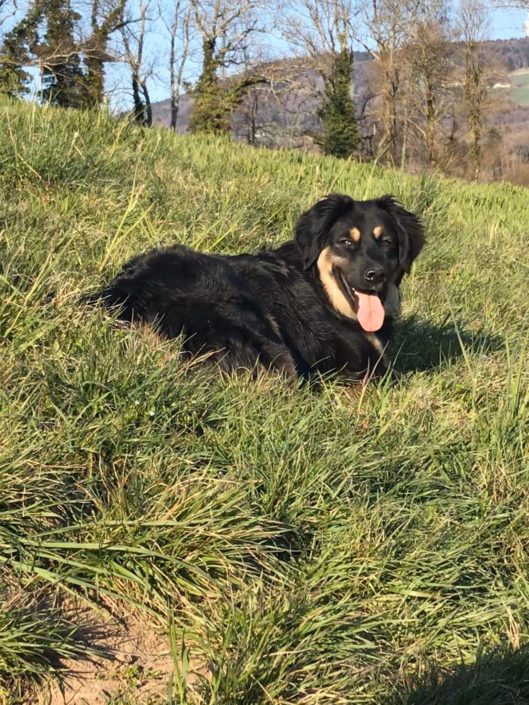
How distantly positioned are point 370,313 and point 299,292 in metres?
0.46

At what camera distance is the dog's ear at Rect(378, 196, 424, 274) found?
4.86 m

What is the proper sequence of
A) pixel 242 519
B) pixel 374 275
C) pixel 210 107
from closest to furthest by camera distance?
1. pixel 242 519
2. pixel 374 275
3. pixel 210 107

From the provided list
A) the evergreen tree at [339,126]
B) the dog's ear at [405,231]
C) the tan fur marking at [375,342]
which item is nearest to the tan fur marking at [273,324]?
the tan fur marking at [375,342]

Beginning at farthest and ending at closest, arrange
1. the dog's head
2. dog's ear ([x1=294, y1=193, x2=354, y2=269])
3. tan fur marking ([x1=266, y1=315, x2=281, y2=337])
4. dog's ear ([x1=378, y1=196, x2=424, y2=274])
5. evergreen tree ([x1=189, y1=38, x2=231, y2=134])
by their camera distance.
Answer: evergreen tree ([x1=189, y1=38, x2=231, y2=134]), dog's ear ([x1=378, y1=196, x2=424, y2=274]), dog's ear ([x1=294, y1=193, x2=354, y2=269]), the dog's head, tan fur marking ([x1=266, y1=315, x2=281, y2=337])

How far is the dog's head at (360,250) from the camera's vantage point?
15.1 feet

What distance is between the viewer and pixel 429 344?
521 centimetres

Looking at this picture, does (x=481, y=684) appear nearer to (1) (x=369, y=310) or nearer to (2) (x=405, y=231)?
(1) (x=369, y=310)

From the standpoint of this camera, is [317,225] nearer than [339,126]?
Yes

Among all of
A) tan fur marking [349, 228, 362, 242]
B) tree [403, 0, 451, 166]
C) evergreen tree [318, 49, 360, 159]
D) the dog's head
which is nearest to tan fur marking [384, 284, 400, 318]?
the dog's head

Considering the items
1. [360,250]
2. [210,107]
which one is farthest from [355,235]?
[210,107]

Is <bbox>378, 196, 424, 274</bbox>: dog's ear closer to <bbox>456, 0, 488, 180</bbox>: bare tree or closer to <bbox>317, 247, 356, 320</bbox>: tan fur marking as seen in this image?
<bbox>317, 247, 356, 320</bbox>: tan fur marking

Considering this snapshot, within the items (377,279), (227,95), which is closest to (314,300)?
(377,279)

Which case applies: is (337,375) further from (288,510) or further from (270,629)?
(270,629)

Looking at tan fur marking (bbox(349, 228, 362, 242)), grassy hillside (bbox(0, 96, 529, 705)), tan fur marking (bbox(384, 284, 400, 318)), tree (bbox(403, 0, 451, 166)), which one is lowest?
grassy hillside (bbox(0, 96, 529, 705))
